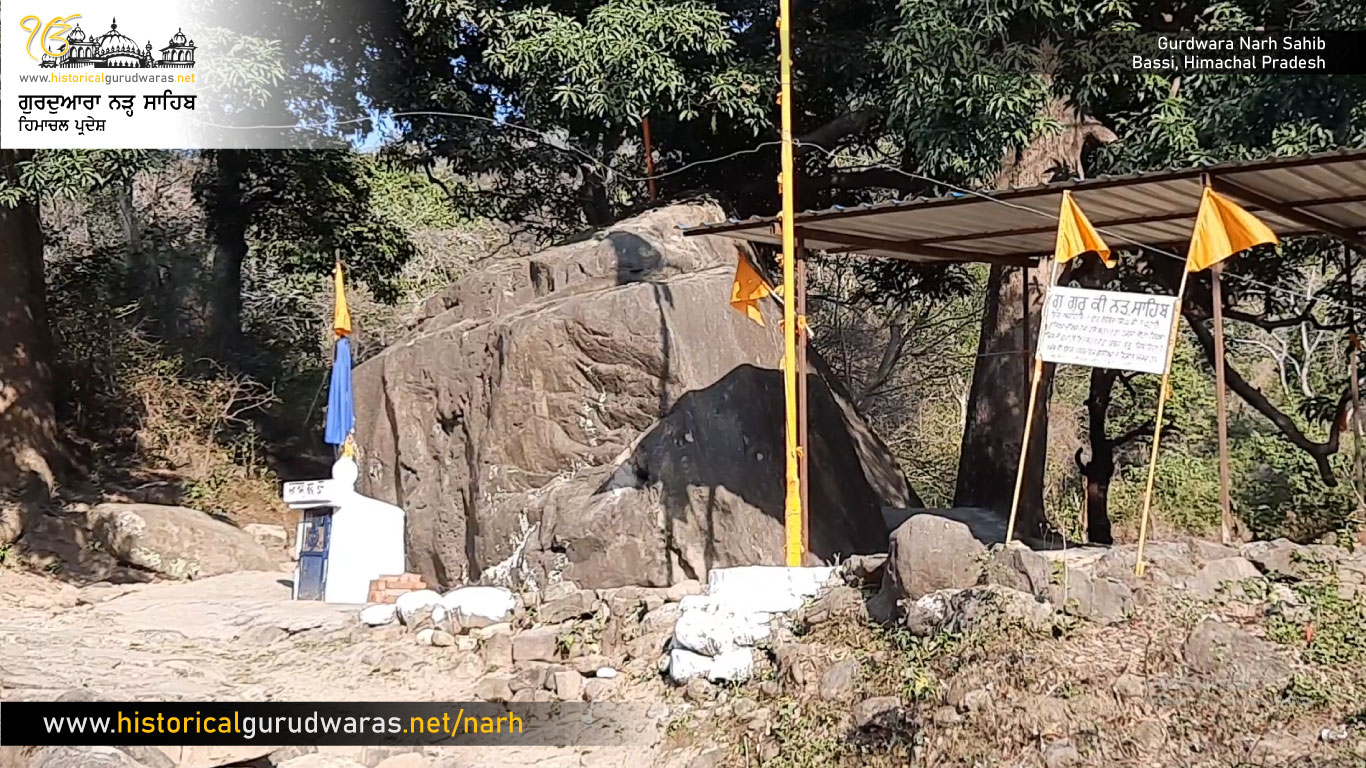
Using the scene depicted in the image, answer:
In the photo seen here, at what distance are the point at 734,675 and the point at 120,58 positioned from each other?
9.15m

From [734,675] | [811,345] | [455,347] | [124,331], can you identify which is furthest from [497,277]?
[124,331]

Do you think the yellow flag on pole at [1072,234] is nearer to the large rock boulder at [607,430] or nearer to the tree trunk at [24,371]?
the large rock boulder at [607,430]

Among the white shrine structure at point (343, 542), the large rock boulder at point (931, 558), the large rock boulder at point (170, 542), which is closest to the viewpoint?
the large rock boulder at point (931, 558)

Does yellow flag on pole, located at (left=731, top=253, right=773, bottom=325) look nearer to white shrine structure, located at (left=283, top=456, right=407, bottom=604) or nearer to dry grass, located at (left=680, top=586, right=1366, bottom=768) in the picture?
dry grass, located at (left=680, top=586, right=1366, bottom=768)

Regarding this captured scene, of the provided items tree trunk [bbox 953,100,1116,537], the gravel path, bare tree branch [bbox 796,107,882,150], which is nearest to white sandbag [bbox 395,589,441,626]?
the gravel path

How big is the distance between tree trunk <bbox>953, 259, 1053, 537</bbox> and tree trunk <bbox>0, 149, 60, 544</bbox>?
1025 cm

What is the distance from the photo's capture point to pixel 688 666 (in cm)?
830

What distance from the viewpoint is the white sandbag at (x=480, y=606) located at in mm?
9977

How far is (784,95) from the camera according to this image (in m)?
9.05

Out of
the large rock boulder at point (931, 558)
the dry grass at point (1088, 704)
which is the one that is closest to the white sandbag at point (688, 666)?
the dry grass at point (1088, 704)

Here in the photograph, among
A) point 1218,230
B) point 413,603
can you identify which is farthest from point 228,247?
point 1218,230

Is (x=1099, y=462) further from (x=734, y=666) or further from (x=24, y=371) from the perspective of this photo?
(x=24, y=371)

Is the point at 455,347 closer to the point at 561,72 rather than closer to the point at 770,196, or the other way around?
the point at 561,72

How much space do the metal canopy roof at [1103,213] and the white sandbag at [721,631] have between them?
8.93ft
